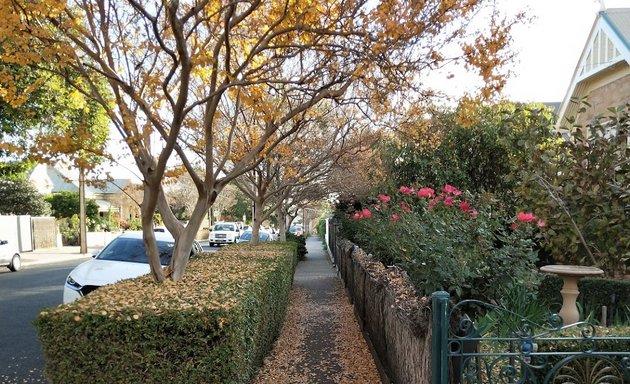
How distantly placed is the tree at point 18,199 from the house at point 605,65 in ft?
110

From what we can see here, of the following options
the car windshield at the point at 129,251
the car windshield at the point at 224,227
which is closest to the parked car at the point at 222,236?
the car windshield at the point at 224,227

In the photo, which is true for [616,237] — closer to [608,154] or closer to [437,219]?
[608,154]

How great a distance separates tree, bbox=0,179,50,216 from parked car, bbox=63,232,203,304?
28.7 metres

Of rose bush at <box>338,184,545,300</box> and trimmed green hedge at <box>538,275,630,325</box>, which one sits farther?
trimmed green hedge at <box>538,275,630,325</box>

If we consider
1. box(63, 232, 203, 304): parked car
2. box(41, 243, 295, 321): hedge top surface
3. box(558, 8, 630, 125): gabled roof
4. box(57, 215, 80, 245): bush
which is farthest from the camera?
box(57, 215, 80, 245): bush

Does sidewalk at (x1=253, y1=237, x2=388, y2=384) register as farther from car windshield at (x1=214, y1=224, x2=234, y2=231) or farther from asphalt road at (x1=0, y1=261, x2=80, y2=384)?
car windshield at (x1=214, y1=224, x2=234, y2=231)

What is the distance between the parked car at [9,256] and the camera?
17.1 meters

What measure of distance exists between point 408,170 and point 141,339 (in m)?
10.8

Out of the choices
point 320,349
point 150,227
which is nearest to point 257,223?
point 320,349

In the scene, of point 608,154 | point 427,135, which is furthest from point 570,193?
point 427,135

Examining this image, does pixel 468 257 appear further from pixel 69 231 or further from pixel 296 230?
pixel 296 230

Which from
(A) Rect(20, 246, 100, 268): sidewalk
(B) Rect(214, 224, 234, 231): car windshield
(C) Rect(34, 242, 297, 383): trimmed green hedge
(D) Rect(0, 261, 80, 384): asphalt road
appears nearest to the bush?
(A) Rect(20, 246, 100, 268): sidewalk

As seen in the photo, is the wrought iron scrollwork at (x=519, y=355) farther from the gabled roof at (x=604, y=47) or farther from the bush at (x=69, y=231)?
the bush at (x=69, y=231)

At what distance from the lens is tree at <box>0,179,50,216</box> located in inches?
1299
